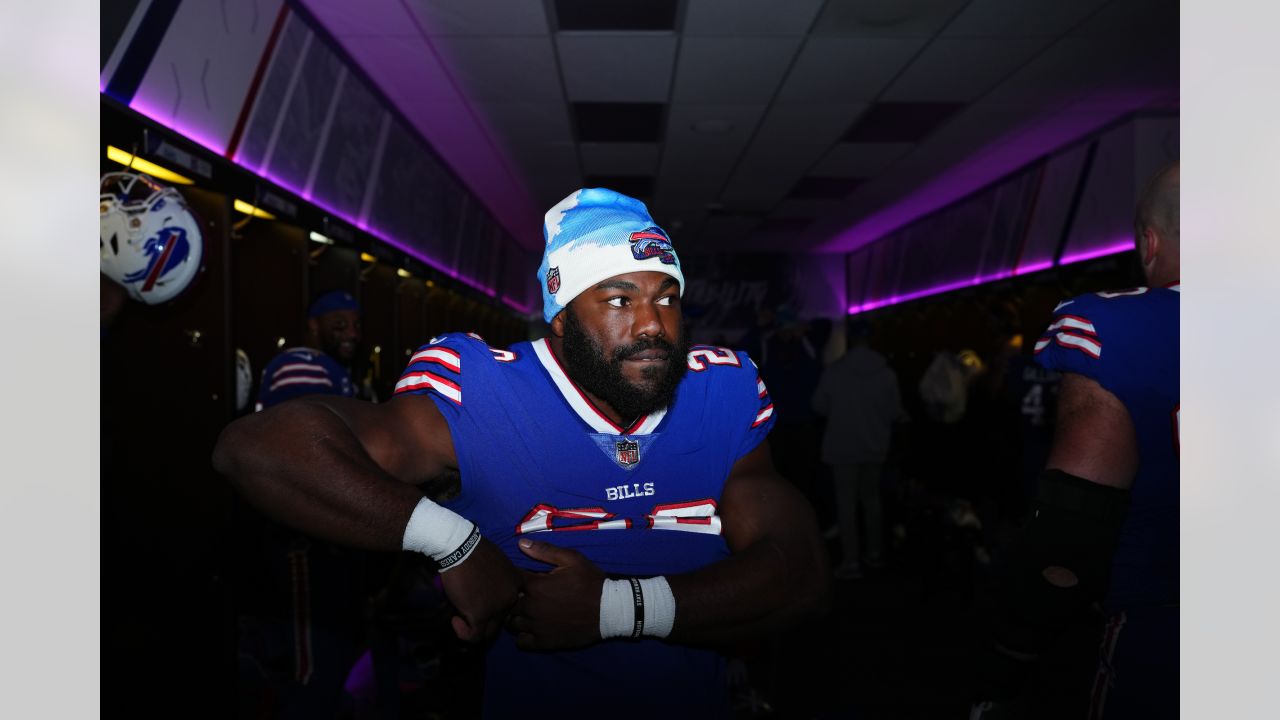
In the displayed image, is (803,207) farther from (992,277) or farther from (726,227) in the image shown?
(992,277)

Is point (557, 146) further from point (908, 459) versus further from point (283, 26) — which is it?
point (908, 459)

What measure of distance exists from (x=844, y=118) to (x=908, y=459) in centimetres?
254

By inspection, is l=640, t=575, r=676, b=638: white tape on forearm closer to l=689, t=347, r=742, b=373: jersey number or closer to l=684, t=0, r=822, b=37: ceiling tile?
l=689, t=347, r=742, b=373: jersey number

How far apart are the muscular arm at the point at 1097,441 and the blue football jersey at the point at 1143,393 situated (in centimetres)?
2

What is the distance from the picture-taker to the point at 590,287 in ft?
4.72

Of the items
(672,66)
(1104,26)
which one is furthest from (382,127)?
(1104,26)

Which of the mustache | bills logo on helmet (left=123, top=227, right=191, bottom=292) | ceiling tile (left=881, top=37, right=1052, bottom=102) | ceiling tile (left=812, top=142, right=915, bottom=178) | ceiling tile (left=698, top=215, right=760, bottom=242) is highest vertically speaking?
ceiling tile (left=881, top=37, right=1052, bottom=102)

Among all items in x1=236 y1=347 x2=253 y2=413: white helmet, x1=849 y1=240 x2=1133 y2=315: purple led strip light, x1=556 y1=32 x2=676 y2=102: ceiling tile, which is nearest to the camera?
x1=236 y1=347 x2=253 y2=413: white helmet

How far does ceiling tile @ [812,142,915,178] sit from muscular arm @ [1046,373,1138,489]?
17.5 ft

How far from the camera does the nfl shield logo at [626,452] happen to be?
4.49ft

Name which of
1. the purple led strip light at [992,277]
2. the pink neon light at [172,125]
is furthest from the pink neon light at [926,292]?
the pink neon light at [172,125]

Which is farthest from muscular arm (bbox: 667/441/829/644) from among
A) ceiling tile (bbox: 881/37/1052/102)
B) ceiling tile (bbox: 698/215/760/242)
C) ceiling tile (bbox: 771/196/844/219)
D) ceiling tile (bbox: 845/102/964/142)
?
ceiling tile (bbox: 698/215/760/242)

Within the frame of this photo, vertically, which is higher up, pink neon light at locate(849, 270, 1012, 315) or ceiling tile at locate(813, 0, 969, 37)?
ceiling tile at locate(813, 0, 969, 37)

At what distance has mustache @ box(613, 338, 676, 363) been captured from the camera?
4.50ft
